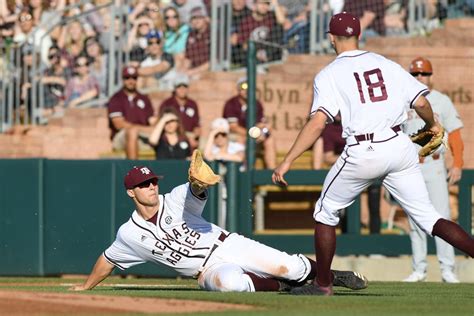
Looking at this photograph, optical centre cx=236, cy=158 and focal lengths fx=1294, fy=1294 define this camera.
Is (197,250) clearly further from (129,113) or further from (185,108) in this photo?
(129,113)

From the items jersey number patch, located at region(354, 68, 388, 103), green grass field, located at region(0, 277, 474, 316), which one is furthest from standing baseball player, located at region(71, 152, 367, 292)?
jersey number patch, located at region(354, 68, 388, 103)

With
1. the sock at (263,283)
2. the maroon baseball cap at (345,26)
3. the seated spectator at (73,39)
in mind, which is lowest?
the sock at (263,283)

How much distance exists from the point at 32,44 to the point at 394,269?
21.1ft

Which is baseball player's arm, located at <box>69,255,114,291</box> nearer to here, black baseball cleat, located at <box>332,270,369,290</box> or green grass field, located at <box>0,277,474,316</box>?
green grass field, located at <box>0,277,474,316</box>

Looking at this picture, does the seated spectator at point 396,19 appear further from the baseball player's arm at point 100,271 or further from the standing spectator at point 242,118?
the baseball player's arm at point 100,271

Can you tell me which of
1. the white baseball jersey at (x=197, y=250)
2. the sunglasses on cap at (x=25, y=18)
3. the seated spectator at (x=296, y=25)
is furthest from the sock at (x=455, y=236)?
the sunglasses on cap at (x=25, y=18)

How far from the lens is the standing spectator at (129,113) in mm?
15945

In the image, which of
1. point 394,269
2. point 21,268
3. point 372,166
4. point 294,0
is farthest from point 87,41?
point 372,166

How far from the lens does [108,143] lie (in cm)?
1708

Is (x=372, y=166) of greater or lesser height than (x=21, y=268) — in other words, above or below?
above

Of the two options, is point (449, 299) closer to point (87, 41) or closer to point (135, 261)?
point (135, 261)

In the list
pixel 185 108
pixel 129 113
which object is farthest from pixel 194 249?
pixel 129 113

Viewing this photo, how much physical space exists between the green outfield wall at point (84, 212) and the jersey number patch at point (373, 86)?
5445 millimetres

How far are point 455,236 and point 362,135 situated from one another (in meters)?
0.96
